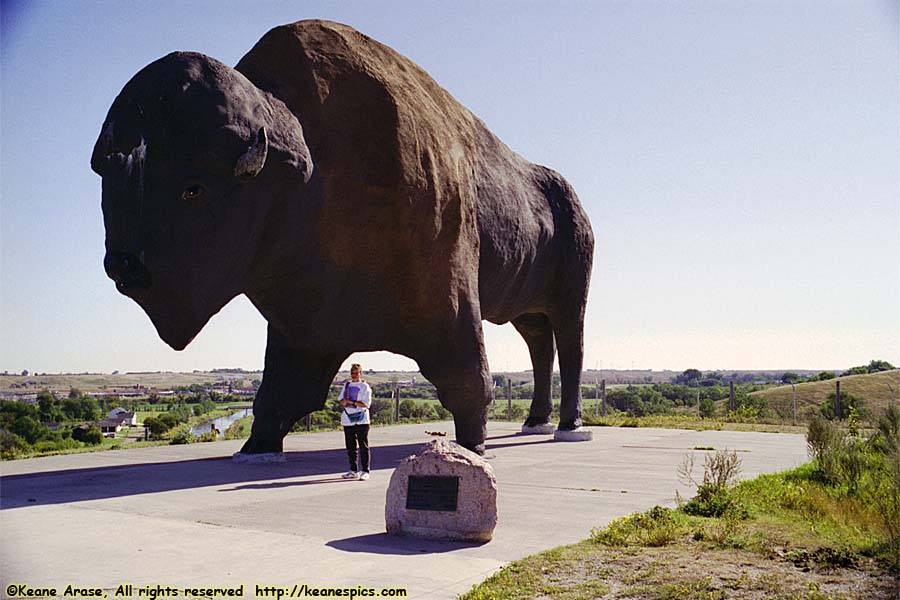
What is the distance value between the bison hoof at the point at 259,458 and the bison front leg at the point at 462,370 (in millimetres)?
2100

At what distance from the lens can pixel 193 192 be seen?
8242 millimetres

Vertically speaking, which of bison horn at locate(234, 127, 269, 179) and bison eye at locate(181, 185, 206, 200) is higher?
bison horn at locate(234, 127, 269, 179)

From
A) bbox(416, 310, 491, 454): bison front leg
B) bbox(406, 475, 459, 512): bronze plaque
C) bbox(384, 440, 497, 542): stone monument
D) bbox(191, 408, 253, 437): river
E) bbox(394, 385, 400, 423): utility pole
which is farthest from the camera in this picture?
bbox(394, 385, 400, 423): utility pole

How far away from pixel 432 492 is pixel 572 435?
30.3ft

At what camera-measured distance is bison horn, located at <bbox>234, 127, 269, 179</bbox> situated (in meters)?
8.39

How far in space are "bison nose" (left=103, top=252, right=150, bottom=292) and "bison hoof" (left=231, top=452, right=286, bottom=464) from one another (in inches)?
138

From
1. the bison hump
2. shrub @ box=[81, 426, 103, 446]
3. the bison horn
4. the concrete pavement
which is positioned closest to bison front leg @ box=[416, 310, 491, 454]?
the concrete pavement

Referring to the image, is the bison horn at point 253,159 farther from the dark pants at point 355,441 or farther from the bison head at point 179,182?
the dark pants at point 355,441

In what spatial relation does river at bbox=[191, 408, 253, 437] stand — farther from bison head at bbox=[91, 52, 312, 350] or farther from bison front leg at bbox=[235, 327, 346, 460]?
bison head at bbox=[91, 52, 312, 350]

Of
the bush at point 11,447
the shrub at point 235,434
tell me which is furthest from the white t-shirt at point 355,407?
the shrub at point 235,434

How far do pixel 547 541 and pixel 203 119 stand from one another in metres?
4.91

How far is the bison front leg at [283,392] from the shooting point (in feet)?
36.0

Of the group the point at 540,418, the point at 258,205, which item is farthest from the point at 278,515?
the point at 540,418

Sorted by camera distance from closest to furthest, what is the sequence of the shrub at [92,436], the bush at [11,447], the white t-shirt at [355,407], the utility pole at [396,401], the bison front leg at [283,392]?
1. the white t-shirt at [355,407]
2. the bison front leg at [283,392]
3. the bush at [11,447]
4. the shrub at [92,436]
5. the utility pole at [396,401]
